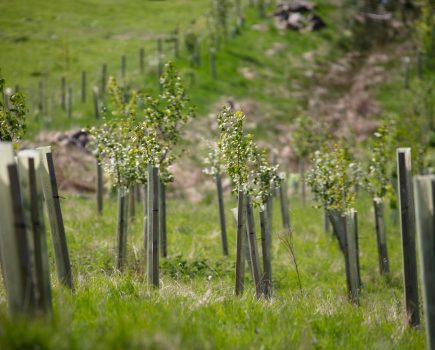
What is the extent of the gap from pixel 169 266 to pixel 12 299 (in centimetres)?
787

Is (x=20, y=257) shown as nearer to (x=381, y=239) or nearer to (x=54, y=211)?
(x=54, y=211)

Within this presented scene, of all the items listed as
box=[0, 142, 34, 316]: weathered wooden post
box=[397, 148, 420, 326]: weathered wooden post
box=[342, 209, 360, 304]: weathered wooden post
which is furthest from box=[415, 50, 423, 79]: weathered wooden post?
box=[0, 142, 34, 316]: weathered wooden post

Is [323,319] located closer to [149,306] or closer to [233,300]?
[233,300]

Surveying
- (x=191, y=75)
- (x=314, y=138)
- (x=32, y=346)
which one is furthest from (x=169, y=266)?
(x=191, y=75)

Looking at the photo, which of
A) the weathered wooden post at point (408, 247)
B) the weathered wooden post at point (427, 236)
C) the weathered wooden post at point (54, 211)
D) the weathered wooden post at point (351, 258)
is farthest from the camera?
the weathered wooden post at point (351, 258)

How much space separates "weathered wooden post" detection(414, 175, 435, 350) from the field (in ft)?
2.62

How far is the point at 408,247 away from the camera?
339 inches

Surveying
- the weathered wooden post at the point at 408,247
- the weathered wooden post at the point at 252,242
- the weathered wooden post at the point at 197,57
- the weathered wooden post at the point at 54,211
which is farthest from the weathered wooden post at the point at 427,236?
the weathered wooden post at the point at 197,57

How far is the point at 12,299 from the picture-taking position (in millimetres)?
6035

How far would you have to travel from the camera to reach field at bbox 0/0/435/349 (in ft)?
21.4

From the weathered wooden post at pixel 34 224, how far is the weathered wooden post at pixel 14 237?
13 cm

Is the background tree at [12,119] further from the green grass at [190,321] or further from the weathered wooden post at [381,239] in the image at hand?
the weathered wooden post at [381,239]

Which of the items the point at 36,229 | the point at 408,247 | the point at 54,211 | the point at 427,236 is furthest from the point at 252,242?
the point at 36,229

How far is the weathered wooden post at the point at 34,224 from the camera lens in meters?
6.02
